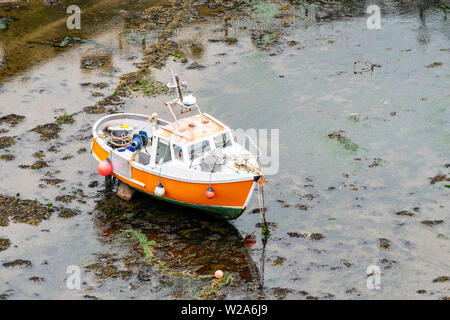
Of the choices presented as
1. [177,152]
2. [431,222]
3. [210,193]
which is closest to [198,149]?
[177,152]

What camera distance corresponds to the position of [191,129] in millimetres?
17672

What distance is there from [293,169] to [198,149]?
13.9ft

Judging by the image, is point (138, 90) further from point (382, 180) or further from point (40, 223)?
point (382, 180)

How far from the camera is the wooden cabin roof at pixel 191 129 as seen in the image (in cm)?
1731

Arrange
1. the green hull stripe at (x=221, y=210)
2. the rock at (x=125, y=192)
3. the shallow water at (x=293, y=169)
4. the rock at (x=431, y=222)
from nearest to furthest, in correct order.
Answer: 1. the shallow water at (x=293, y=169)
2. the green hull stripe at (x=221, y=210)
3. the rock at (x=431, y=222)
4. the rock at (x=125, y=192)

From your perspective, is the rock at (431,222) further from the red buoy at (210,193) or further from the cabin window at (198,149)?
the cabin window at (198,149)

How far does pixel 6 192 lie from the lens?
19219mm

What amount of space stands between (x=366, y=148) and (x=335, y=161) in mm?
1439

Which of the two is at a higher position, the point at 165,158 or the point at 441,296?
the point at 165,158

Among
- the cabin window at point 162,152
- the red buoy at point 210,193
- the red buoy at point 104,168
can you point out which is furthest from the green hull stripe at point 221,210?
the red buoy at point 104,168

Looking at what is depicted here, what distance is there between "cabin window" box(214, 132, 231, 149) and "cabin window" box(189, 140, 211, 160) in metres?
0.29

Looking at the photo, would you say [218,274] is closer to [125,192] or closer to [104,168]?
[125,192]

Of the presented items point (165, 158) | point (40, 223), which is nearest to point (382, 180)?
point (165, 158)

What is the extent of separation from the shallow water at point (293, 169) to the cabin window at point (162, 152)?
5.93 feet
